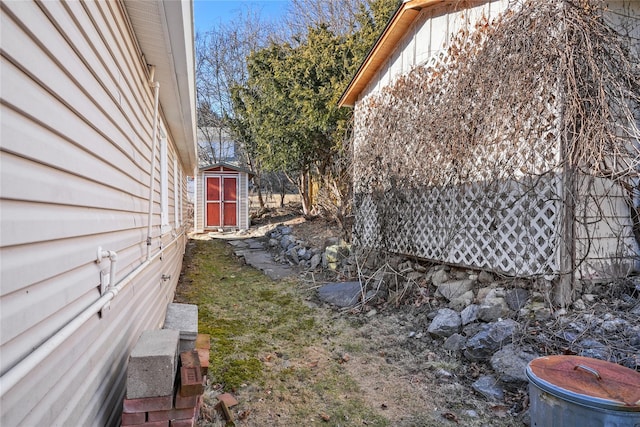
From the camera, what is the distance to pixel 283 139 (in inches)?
430

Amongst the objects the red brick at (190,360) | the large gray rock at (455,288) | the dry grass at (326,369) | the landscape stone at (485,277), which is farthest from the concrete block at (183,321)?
the landscape stone at (485,277)

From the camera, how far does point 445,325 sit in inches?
154

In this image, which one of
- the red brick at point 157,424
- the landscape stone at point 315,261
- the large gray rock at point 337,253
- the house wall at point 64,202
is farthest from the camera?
the landscape stone at point 315,261

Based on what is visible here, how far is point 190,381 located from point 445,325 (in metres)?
2.78

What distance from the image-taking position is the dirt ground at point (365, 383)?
105 inches

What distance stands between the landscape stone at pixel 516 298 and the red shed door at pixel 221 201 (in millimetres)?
10798

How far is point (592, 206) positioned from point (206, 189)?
1163 cm

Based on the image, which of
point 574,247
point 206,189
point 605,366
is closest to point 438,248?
point 574,247

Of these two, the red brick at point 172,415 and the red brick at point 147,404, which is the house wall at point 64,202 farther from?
the red brick at point 172,415

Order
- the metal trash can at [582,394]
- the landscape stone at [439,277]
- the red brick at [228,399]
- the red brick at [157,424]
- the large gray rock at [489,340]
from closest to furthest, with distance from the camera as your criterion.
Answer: the metal trash can at [582,394] → the red brick at [157,424] → the red brick at [228,399] → the large gray rock at [489,340] → the landscape stone at [439,277]

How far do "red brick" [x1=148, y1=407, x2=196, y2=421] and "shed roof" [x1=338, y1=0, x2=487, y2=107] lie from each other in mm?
5296

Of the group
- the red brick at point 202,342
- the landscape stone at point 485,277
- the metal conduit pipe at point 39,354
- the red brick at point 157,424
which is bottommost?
the red brick at point 157,424

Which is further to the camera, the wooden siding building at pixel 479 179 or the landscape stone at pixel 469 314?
the landscape stone at pixel 469 314

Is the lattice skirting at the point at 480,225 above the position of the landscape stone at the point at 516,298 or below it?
above
